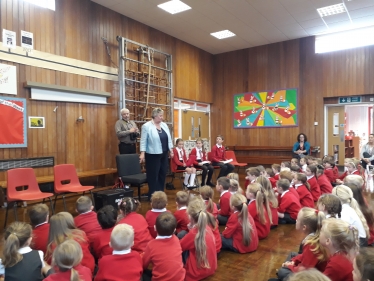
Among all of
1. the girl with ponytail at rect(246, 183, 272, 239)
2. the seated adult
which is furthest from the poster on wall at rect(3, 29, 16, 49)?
the seated adult

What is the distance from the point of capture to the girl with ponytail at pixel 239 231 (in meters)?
2.60

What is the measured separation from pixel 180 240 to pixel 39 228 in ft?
3.53

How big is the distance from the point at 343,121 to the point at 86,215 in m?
7.89

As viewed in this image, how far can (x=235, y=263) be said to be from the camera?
2.52m

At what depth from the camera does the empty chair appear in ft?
14.9

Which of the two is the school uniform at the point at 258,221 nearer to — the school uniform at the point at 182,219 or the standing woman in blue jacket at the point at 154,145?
the school uniform at the point at 182,219

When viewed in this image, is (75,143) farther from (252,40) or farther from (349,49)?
(349,49)

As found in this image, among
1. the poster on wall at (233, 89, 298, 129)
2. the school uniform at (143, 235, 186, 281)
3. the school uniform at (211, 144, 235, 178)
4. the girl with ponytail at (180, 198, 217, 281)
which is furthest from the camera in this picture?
the poster on wall at (233, 89, 298, 129)

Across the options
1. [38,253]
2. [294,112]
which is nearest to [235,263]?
[38,253]

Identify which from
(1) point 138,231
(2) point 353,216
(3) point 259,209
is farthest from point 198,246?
(2) point 353,216

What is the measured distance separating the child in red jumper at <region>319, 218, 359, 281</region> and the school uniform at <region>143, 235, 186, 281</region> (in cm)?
89

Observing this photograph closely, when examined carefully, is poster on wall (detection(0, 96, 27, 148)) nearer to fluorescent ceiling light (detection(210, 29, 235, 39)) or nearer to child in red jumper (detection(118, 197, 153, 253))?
child in red jumper (detection(118, 197, 153, 253))

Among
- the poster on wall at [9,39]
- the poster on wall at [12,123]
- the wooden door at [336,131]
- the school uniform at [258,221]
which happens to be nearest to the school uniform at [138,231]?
the school uniform at [258,221]

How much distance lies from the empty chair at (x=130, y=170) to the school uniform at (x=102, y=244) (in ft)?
7.32
